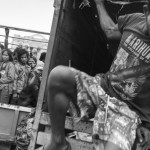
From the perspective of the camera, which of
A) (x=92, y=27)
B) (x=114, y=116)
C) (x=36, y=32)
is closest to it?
(x=114, y=116)

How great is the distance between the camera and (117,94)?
253cm

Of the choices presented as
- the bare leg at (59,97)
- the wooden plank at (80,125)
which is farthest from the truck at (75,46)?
the bare leg at (59,97)

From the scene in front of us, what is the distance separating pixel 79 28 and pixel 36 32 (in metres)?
3.92

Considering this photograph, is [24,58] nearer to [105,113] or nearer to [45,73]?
[45,73]

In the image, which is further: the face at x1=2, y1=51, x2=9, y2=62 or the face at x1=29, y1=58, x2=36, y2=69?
the face at x1=29, y1=58, x2=36, y2=69

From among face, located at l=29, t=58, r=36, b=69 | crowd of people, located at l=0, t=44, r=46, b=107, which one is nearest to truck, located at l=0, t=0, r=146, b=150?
crowd of people, located at l=0, t=44, r=46, b=107

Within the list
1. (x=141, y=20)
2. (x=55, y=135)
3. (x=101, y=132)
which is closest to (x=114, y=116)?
(x=101, y=132)

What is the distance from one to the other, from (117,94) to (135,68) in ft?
0.77

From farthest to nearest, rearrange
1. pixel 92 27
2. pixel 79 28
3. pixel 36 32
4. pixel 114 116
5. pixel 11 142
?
pixel 36 32, pixel 11 142, pixel 92 27, pixel 79 28, pixel 114 116

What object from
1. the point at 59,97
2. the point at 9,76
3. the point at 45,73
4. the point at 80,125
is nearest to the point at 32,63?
the point at 9,76

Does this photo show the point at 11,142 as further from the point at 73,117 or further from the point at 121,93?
the point at 121,93

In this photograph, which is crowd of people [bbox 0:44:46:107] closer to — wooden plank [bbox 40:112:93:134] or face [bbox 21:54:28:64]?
face [bbox 21:54:28:64]

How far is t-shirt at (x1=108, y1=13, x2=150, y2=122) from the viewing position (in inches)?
96.0

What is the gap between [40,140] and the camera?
9.80 feet
